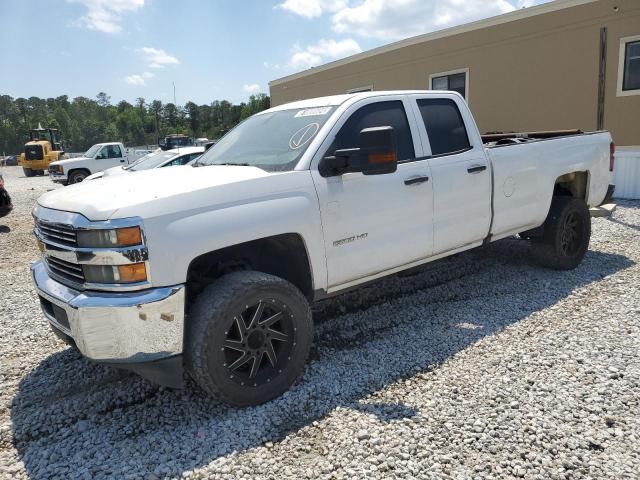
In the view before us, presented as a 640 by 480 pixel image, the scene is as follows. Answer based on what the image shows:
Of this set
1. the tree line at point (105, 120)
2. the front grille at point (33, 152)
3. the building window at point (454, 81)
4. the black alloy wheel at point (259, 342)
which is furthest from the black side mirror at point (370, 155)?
the tree line at point (105, 120)

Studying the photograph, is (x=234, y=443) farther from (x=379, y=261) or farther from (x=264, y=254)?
(x=379, y=261)

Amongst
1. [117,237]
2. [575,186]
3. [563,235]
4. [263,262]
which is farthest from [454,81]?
[117,237]

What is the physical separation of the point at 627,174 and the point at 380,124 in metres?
8.92

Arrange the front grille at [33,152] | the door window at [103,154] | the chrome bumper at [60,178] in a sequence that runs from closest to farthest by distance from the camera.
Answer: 1. the chrome bumper at [60,178]
2. the door window at [103,154]
3. the front grille at [33,152]

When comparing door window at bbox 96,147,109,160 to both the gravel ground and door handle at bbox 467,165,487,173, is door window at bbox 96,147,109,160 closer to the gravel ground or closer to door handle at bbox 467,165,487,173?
the gravel ground

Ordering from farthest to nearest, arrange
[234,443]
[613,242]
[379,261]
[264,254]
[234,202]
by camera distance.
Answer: [613,242] → [379,261] → [264,254] → [234,202] → [234,443]

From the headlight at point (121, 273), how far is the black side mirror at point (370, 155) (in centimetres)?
142

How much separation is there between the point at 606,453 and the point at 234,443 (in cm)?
201

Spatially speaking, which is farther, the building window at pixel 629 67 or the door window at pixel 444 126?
the building window at pixel 629 67

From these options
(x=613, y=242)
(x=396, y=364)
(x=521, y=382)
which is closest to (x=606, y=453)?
(x=521, y=382)

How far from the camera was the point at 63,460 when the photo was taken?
2799 mm

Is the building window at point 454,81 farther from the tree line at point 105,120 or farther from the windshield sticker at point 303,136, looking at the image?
the tree line at point 105,120

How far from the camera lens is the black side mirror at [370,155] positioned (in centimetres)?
330

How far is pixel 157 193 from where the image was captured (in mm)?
2957
